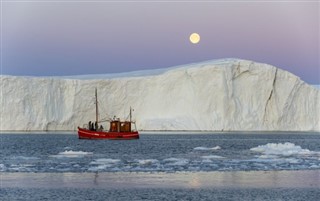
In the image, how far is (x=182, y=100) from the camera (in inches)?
2670

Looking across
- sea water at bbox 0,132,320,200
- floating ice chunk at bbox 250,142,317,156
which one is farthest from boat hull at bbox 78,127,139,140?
sea water at bbox 0,132,320,200

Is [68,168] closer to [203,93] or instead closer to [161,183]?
[161,183]

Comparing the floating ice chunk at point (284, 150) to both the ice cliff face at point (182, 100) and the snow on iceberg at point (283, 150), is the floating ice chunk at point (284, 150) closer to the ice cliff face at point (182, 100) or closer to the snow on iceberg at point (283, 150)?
the snow on iceberg at point (283, 150)

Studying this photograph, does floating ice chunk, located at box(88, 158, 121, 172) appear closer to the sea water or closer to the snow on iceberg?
the sea water

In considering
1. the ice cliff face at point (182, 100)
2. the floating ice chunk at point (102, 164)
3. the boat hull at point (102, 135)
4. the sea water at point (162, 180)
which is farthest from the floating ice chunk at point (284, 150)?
the ice cliff face at point (182, 100)

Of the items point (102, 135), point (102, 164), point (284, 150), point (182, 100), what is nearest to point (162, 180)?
point (102, 164)

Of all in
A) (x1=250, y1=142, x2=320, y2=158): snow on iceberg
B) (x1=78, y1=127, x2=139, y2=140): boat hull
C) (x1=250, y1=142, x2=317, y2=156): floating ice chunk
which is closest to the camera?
(x1=250, y1=142, x2=320, y2=158): snow on iceberg

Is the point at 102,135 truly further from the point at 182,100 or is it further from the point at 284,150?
the point at 284,150

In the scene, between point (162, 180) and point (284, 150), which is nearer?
point (162, 180)

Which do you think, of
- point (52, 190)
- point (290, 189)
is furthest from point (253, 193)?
point (52, 190)

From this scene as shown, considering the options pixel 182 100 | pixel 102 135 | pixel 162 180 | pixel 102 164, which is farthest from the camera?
pixel 182 100

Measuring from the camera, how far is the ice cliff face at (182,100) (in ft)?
209

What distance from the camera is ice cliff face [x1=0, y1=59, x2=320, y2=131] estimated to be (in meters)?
63.7

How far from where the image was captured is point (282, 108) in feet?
216
